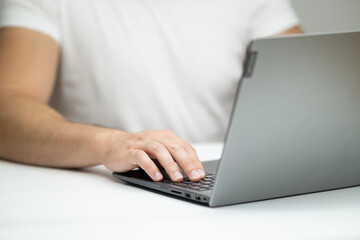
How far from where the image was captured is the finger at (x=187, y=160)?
27.0 inches

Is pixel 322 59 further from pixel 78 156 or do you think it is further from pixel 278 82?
pixel 78 156

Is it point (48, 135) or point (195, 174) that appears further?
point (48, 135)

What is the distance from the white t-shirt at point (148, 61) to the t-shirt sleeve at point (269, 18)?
0.09ft

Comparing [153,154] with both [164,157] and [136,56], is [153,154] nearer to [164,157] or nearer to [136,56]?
[164,157]

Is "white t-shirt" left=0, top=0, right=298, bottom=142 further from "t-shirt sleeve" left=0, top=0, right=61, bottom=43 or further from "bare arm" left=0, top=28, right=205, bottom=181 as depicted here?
"bare arm" left=0, top=28, right=205, bottom=181

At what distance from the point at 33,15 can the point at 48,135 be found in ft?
2.04

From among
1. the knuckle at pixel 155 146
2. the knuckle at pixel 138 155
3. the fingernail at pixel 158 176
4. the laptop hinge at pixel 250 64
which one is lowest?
the fingernail at pixel 158 176

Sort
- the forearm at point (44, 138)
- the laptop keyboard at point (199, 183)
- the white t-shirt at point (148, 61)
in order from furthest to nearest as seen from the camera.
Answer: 1. the white t-shirt at point (148, 61)
2. the forearm at point (44, 138)
3. the laptop keyboard at point (199, 183)

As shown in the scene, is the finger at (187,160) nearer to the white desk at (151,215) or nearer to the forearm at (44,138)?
the white desk at (151,215)

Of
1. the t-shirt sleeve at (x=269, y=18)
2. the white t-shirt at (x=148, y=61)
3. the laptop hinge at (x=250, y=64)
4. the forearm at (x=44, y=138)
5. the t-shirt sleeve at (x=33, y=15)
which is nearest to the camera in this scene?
the laptop hinge at (x=250, y=64)

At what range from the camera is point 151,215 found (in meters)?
0.57

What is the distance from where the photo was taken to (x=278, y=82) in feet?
1.68

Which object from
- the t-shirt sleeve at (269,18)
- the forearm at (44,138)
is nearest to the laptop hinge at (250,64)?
the forearm at (44,138)

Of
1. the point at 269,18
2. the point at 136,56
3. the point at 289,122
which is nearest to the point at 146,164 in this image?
the point at 289,122
